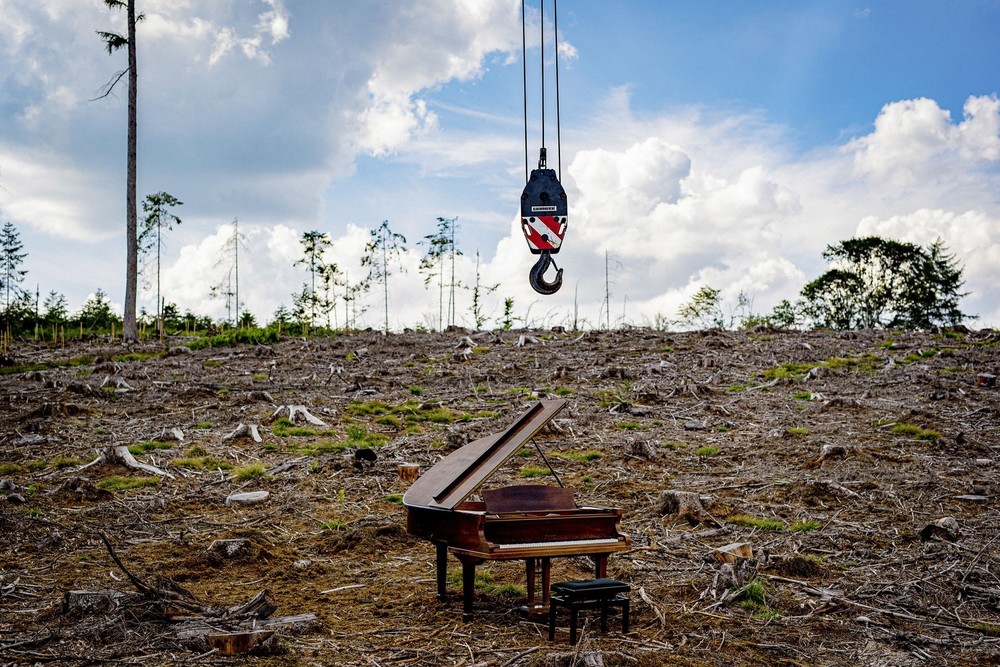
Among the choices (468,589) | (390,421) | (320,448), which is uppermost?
(390,421)

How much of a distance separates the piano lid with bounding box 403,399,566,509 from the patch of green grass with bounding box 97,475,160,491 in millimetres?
5600

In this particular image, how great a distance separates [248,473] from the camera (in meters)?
12.3

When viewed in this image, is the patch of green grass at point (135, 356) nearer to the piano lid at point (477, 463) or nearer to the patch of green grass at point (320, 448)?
the patch of green grass at point (320, 448)

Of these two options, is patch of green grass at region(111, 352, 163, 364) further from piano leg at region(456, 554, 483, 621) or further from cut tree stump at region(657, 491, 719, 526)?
piano leg at region(456, 554, 483, 621)

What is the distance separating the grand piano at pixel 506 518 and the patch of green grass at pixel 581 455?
17.1 feet

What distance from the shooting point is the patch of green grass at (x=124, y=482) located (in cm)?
1173

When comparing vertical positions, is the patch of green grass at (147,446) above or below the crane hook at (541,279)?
below

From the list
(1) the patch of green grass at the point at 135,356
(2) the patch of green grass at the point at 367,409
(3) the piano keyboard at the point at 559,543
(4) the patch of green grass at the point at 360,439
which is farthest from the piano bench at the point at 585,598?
(1) the patch of green grass at the point at 135,356

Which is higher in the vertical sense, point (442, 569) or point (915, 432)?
point (915, 432)

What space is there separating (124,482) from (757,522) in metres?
7.94

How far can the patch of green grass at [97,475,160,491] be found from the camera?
11734mm

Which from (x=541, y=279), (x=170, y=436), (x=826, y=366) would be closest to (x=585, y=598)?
(x=541, y=279)

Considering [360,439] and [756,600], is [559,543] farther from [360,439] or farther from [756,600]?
[360,439]

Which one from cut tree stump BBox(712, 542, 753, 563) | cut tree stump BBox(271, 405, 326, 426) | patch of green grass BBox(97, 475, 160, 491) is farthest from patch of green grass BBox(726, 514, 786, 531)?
patch of green grass BBox(97, 475, 160, 491)
